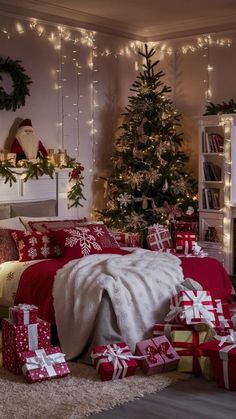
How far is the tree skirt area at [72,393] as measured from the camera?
12.0 ft

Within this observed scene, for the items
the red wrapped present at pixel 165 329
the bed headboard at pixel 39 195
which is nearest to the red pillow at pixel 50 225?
the bed headboard at pixel 39 195

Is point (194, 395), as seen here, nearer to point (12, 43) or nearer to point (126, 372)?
point (126, 372)

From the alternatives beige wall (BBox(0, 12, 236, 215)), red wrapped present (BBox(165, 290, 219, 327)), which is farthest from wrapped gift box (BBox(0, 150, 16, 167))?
red wrapped present (BBox(165, 290, 219, 327))

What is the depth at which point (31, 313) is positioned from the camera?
174 inches

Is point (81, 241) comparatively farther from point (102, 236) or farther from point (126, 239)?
A: point (126, 239)

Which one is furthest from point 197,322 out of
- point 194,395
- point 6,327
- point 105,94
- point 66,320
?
point 105,94

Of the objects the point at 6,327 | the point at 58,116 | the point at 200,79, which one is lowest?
the point at 6,327

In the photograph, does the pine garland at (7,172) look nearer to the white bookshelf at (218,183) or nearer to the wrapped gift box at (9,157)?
the wrapped gift box at (9,157)

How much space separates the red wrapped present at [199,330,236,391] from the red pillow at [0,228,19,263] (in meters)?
2.10

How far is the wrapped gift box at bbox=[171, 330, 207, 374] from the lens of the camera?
4.30m

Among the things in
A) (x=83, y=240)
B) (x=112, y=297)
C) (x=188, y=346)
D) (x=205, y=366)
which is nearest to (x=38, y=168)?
(x=83, y=240)

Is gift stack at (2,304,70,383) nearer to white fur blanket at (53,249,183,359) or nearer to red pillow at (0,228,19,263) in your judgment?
white fur blanket at (53,249,183,359)

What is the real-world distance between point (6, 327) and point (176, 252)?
209cm

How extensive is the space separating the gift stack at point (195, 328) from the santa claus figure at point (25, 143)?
256 centimetres
